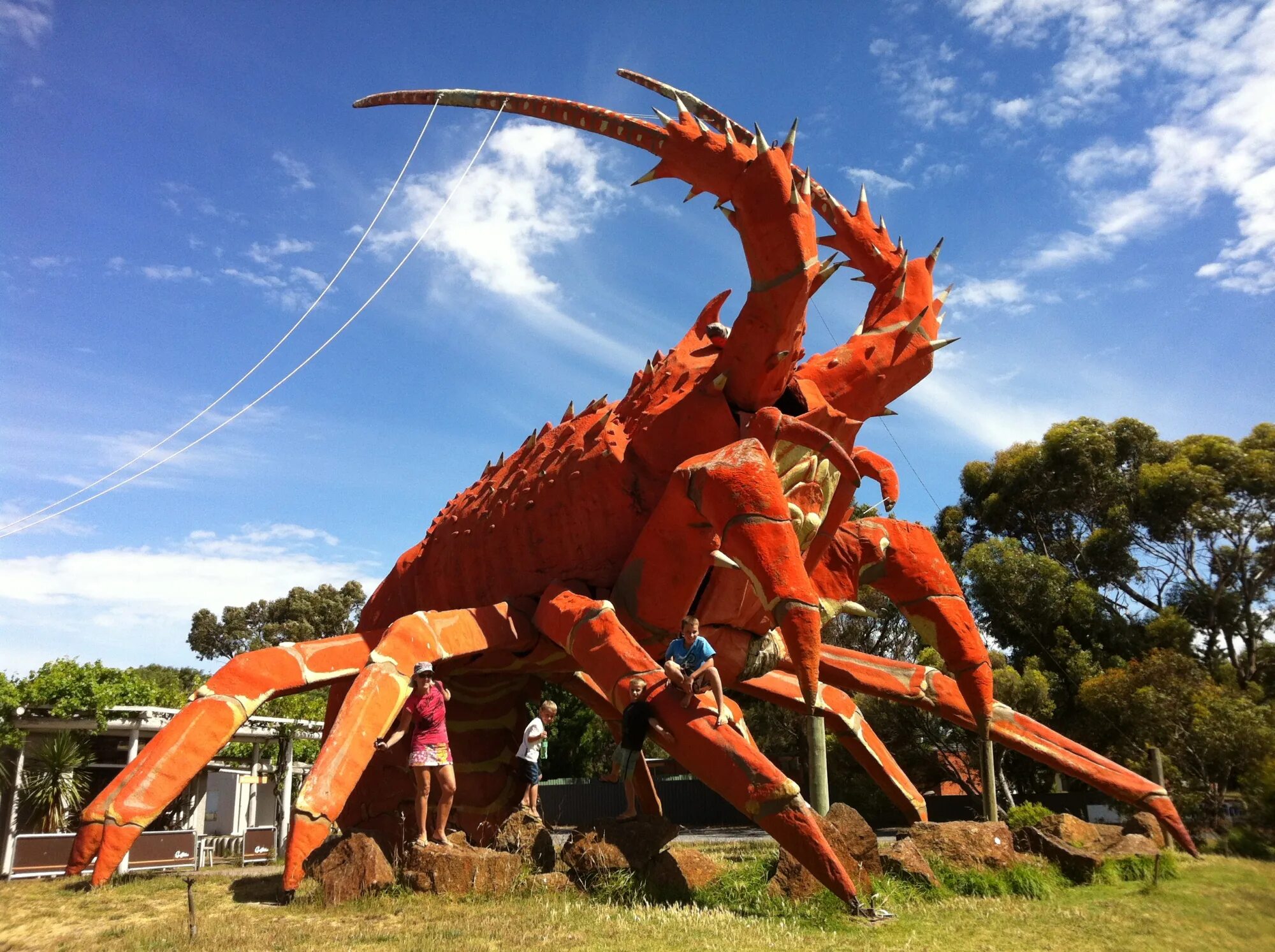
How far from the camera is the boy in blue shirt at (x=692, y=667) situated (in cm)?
616

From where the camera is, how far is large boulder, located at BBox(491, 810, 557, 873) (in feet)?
23.5

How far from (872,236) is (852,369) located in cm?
163

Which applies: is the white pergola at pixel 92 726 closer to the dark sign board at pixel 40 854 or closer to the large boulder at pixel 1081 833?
the dark sign board at pixel 40 854

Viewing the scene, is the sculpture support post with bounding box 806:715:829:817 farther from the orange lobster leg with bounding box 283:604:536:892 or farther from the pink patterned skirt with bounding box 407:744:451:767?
the pink patterned skirt with bounding box 407:744:451:767

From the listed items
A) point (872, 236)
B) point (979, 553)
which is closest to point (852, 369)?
point (872, 236)

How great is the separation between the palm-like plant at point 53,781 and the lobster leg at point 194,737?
7.93 meters

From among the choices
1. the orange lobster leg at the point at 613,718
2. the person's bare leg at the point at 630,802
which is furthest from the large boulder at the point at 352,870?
the orange lobster leg at the point at 613,718

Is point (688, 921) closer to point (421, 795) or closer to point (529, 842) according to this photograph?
point (529, 842)

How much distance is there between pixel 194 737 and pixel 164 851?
7.58 m

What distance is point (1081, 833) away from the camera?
343 inches

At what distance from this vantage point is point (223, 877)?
900 centimetres

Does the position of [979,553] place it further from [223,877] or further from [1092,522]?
[223,877]

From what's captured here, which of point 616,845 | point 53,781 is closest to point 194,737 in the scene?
point 616,845

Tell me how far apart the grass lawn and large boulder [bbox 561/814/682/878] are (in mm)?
272
